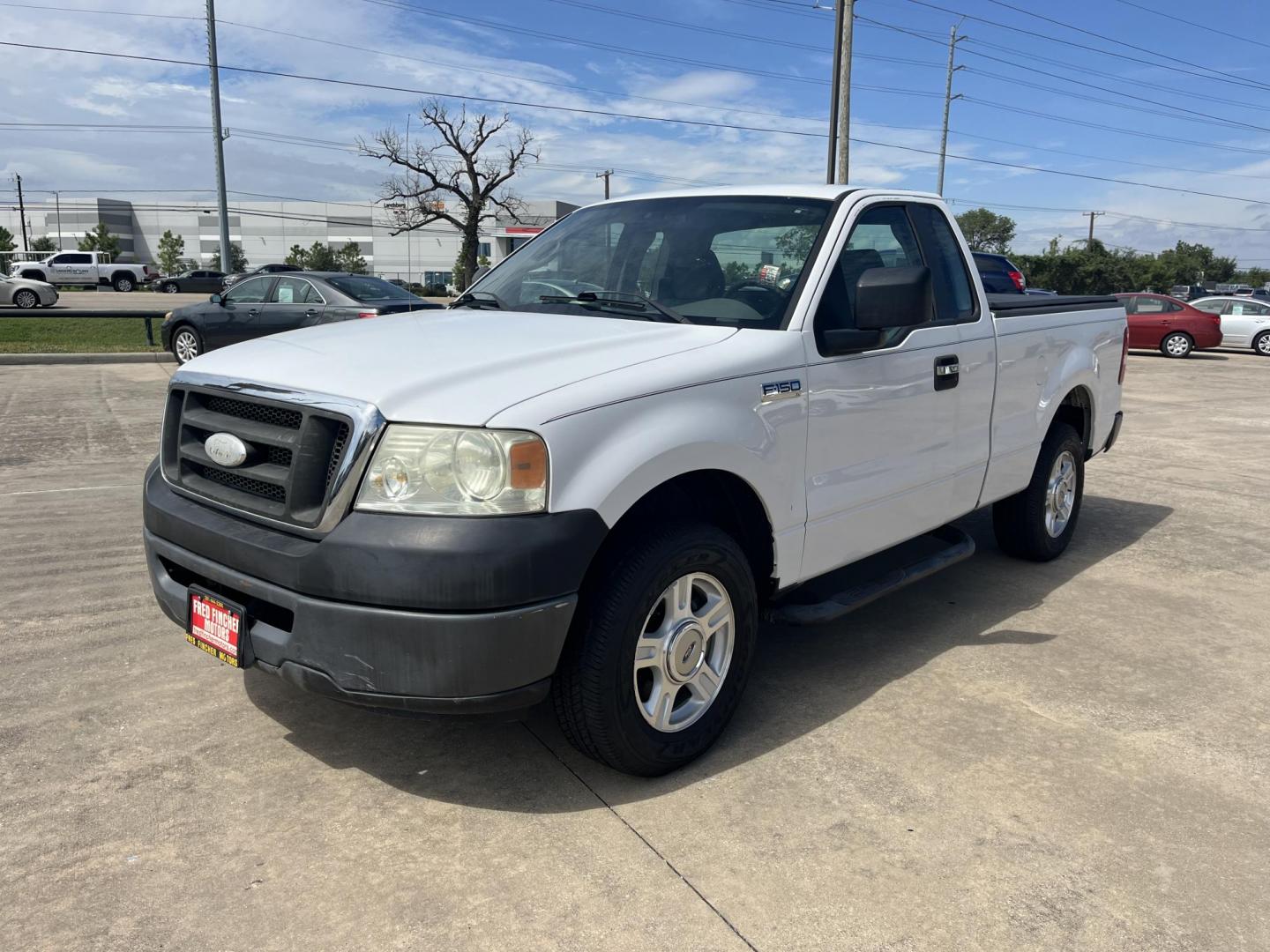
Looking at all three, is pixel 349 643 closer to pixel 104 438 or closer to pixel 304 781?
pixel 304 781

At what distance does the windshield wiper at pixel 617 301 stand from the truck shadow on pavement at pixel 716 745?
149cm

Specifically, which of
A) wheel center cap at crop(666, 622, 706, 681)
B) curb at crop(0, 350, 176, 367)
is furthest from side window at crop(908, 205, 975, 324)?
curb at crop(0, 350, 176, 367)

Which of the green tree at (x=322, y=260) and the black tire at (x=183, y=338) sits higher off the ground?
the green tree at (x=322, y=260)

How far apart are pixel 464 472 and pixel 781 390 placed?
1.22 meters

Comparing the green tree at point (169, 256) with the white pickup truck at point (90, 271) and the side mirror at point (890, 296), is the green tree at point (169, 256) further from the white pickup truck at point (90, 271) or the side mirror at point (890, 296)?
the side mirror at point (890, 296)

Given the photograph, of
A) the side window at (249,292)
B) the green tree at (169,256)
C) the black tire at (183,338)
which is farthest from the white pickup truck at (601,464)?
the green tree at (169,256)

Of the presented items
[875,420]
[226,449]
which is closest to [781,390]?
[875,420]

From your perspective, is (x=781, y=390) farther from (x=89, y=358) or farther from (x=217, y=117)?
(x=217, y=117)

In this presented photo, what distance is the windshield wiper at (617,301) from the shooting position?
3596 millimetres

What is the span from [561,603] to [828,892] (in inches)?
41.0

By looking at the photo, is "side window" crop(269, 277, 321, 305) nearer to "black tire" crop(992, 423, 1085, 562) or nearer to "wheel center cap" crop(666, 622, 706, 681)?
"black tire" crop(992, 423, 1085, 562)

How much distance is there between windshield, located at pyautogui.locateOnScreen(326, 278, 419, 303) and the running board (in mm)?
10004

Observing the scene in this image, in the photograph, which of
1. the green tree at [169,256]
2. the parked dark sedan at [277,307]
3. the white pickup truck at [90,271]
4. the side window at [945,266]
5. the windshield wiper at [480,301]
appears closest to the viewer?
the windshield wiper at [480,301]

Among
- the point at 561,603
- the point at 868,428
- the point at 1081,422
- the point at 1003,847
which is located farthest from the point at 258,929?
the point at 1081,422
